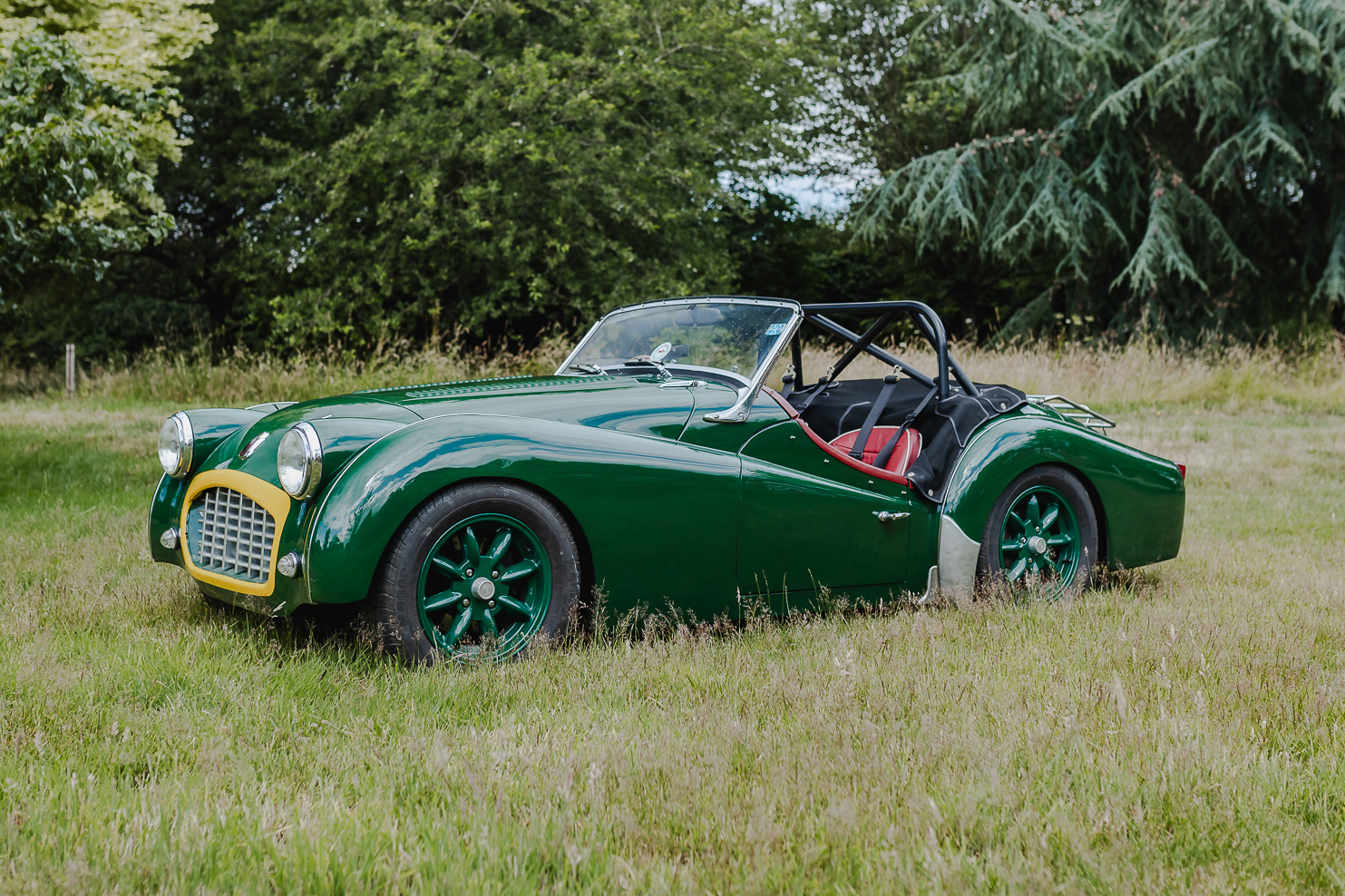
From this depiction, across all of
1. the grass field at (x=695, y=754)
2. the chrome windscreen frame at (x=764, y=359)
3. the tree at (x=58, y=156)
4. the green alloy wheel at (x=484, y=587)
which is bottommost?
the grass field at (x=695, y=754)

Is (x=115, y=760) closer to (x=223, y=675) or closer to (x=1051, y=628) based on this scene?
(x=223, y=675)

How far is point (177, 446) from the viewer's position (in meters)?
4.16

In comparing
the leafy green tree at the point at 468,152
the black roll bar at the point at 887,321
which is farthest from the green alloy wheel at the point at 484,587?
the leafy green tree at the point at 468,152

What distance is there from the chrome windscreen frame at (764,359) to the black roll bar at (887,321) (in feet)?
0.49

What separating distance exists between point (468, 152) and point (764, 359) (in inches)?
562

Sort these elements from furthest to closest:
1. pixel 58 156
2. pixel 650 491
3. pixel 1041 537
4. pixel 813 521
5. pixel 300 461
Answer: pixel 58 156
pixel 1041 537
pixel 813 521
pixel 650 491
pixel 300 461

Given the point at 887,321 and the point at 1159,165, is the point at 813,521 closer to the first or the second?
the point at 887,321

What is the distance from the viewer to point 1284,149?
54.5 feet

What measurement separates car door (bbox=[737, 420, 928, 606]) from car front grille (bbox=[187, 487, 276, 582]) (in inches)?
64.4

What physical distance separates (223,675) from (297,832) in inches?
48.6

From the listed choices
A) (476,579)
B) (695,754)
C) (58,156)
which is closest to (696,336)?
(476,579)

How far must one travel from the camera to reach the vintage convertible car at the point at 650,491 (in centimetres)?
328

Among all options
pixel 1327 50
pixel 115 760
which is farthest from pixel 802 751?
pixel 1327 50

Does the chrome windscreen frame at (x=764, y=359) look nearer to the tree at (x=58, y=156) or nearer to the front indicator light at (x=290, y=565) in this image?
the front indicator light at (x=290, y=565)
